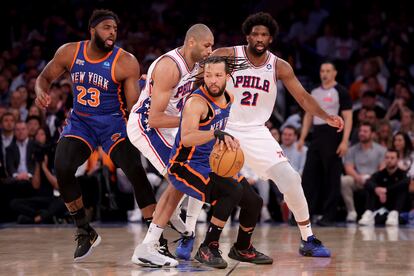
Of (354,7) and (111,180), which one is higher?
(354,7)

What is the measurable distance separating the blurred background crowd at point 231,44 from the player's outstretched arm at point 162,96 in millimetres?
4553

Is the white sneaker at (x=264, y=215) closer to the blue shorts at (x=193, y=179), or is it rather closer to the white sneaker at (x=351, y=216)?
the white sneaker at (x=351, y=216)

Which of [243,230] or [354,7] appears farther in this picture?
[354,7]

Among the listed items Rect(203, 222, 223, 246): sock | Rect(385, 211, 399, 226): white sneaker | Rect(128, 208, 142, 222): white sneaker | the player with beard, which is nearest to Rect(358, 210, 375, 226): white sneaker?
Rect(385, 211, 399, 226): white sneaker

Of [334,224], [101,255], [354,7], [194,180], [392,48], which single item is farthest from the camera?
[354,7]

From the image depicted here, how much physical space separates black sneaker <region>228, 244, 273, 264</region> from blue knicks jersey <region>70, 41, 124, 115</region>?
1.45 metres

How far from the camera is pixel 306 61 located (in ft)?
44.7

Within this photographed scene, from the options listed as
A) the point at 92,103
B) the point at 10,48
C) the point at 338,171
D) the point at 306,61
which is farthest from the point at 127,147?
the point at 10,48

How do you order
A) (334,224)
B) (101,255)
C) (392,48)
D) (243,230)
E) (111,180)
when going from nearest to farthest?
(243,230), (101,255), (334,224), (111,180), (392,48)

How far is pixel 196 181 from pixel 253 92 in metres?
1.28

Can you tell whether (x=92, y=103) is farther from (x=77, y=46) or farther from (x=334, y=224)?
(x=334, y=224)

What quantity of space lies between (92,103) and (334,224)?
4299 mm

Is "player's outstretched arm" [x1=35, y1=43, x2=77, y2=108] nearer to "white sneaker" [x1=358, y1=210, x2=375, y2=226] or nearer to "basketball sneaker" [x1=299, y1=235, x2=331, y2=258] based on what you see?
"basketball sneaker" [x1=299, y1=235, x2=331, y2=258]

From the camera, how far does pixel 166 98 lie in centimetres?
609
